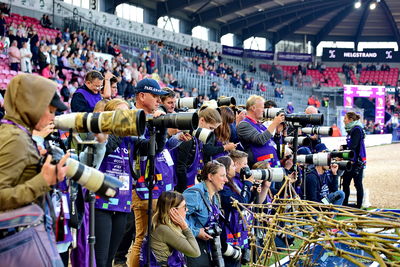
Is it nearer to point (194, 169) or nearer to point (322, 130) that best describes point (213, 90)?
point (322, 130)

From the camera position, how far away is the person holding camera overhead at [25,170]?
2.10 m

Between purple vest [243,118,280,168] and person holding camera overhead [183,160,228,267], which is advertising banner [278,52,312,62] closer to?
purple vest [243,118,280,168]

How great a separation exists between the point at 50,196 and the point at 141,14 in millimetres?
26001

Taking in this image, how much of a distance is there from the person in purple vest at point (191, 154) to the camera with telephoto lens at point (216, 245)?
0.70 metres

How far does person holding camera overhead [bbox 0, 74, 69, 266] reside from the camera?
2096mm

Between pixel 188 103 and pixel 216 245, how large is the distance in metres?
1.58

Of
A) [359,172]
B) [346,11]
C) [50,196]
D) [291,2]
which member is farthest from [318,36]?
[50,196]

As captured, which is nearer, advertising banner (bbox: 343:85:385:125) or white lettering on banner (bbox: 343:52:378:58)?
advertising banner (bbox: 343:85:385:125)

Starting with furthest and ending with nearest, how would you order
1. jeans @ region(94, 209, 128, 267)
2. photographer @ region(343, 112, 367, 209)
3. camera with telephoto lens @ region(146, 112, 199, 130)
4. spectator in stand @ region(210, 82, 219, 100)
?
spectator in stand @ region(210, 82, 219, 100)
photographer @ region(343, 112, 367, 209)
jeans @ region(94, 209, 128, 267)
camera with telephoto lens @ region(146, 112, 199, 130)

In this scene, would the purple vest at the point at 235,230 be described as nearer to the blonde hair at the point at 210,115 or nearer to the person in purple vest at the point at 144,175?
the person in purple vest at the point at 144,175

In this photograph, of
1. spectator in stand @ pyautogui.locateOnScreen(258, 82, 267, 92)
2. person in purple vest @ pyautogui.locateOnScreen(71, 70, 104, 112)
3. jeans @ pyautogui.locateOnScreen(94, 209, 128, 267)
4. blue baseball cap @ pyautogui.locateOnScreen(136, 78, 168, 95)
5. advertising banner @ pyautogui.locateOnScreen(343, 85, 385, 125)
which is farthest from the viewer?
spectator in stand @ pyautogui.locateOnScreen(258, 82, 267, 92)

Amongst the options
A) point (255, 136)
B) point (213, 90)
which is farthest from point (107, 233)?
point (213, 90)

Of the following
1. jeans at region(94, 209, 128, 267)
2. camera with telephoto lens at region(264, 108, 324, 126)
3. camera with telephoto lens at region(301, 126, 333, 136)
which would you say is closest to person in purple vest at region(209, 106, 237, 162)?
camera with telephoto lens at region(264, 108, 324, 126)

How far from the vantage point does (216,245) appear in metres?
4.05
